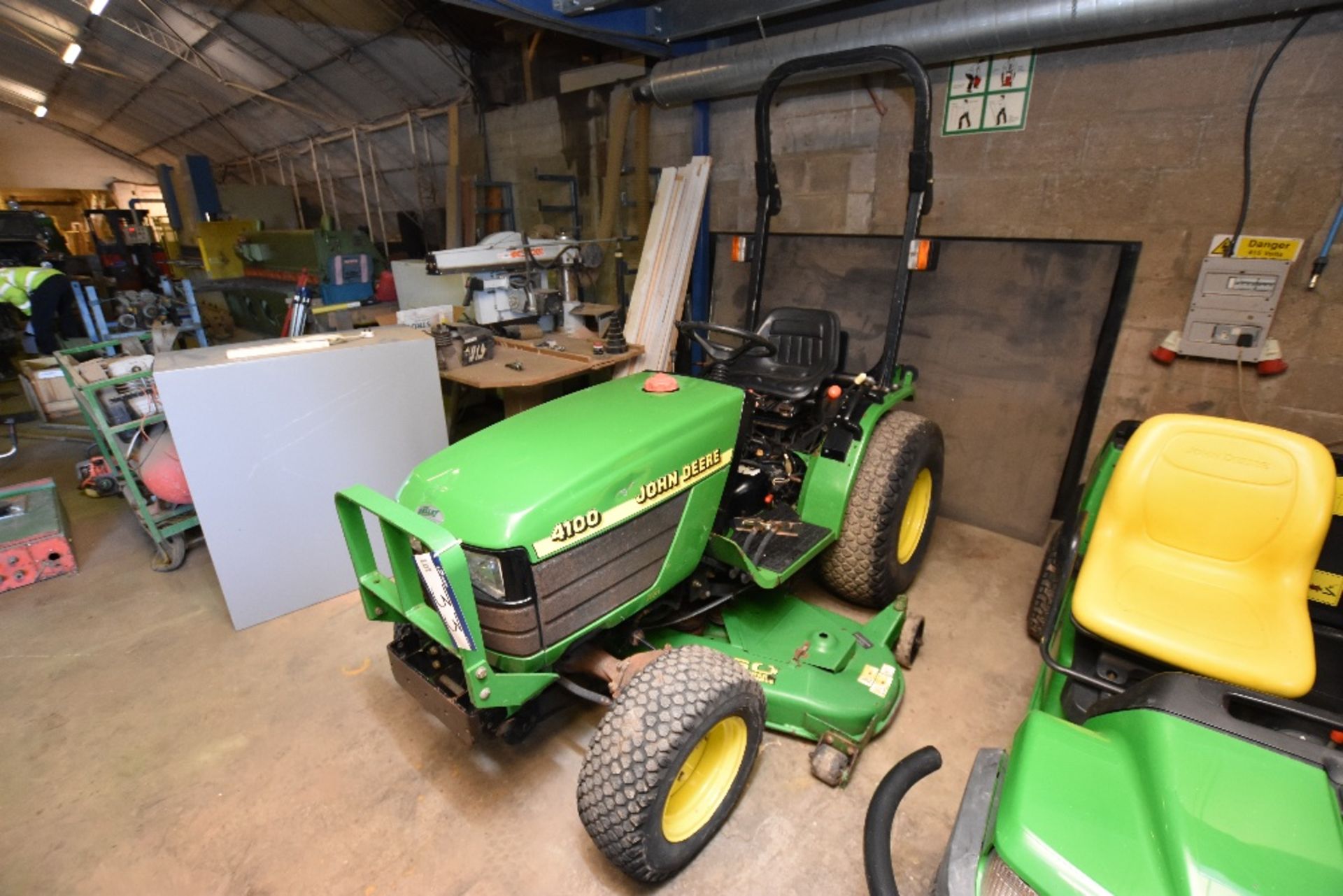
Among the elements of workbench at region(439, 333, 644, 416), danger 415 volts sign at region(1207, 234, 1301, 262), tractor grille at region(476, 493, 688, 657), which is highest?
danger 415 volts sign at region(1207, 234, 1301, 262)

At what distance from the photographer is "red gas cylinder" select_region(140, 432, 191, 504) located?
241 centimetres

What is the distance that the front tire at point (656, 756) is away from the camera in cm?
122

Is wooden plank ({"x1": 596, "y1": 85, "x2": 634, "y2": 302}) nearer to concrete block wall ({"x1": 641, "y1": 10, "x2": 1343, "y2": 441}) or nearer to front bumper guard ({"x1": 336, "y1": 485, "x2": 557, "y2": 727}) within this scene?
concrete block wall ({"x1": 641, "y1": 10, "x2": 1343, "y2": 441})

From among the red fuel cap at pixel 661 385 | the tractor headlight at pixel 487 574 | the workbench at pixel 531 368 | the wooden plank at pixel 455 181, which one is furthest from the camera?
the wooden plank at pixel 455 181

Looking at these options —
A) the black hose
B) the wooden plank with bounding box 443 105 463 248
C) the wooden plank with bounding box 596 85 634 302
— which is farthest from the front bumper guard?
the wooden plank with bounding box 443 105 463 248

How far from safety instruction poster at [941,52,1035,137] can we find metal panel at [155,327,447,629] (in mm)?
2299

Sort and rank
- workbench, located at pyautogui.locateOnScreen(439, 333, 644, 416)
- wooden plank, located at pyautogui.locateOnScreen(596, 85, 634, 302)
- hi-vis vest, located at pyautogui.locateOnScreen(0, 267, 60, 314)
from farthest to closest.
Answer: hi-vis vest, located at pyautogui.locateOnScreen(0, 267, 60, 314) → wooden plank, located at pyautogui.locateOnScreen(596, 85, 634, 302) → workbench, located at pyautogui.locateOnScreen(439, 333, 644, 416)

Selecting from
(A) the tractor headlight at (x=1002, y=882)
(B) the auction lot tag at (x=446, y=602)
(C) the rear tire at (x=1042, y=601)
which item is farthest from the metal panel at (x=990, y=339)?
(B) the auction lot tag at (x=446, y=602)

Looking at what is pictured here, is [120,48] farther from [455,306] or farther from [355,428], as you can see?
[355,428]

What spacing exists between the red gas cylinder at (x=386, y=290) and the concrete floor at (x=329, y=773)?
2982 millimetres

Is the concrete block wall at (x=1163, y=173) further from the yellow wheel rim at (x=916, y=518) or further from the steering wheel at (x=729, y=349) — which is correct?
the steering wheel at (x=729, y=349)

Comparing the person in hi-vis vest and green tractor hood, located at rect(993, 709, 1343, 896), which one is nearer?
green tractor hood, located at rect(993, 709, 1343, 896)

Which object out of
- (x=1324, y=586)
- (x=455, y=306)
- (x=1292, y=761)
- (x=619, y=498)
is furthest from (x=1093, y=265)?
(x=455, y=306)

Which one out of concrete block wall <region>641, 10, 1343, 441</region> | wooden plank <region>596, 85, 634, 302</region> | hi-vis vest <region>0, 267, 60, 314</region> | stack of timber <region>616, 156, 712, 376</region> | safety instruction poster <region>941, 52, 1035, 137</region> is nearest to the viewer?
concrete block wall <region>641, 10, 1343, 441</region>
